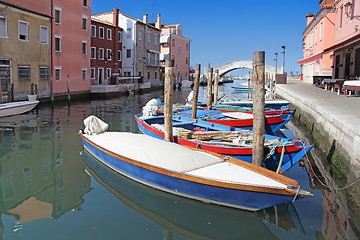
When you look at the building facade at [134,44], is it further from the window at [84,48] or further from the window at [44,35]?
the window at [44,35]

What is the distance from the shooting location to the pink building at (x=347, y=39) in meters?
16.0

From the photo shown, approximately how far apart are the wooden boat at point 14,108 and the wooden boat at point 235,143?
326 inches

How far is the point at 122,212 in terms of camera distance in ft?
20.0

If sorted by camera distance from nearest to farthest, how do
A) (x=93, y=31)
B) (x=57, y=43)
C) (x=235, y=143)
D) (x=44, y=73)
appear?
(x=235, y=143) < (x=44, y=73) < (x=57, y=43) < (x=93, y=31)

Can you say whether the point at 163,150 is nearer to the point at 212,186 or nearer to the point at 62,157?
the point at 212,186

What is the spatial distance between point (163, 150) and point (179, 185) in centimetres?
104

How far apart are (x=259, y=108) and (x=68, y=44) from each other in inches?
884

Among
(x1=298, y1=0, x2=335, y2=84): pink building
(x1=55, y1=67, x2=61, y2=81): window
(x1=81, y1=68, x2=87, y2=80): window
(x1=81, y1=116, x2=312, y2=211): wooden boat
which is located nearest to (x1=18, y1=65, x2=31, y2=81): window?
(x1=55, y1=67, x2=61, y2=81): window

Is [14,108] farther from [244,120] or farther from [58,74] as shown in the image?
[244,120]

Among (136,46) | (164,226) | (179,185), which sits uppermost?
(136,46)

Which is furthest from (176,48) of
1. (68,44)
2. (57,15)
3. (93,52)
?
(57,15)

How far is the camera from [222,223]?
5672 millimetres

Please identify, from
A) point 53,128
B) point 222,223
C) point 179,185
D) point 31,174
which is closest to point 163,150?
point 179,185

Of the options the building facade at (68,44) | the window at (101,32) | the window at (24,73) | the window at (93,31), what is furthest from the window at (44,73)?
the window at (101,32)
